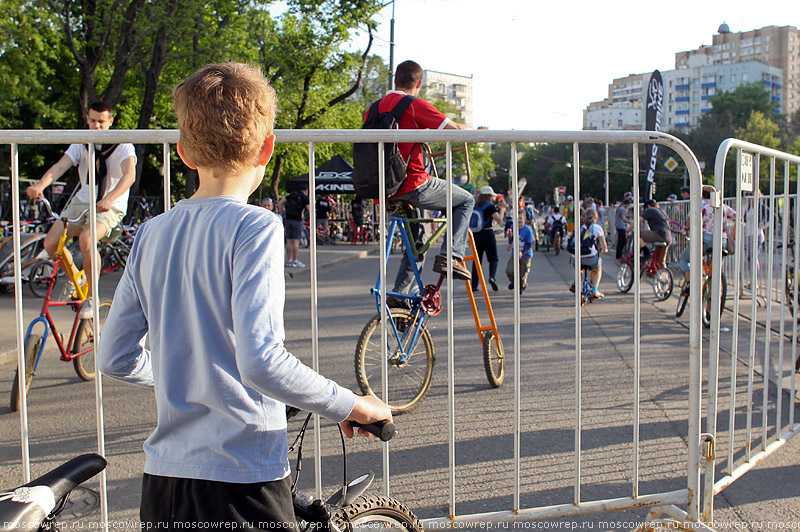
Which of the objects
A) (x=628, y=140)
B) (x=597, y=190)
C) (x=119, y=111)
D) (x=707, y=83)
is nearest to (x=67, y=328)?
(x=628, y=140)

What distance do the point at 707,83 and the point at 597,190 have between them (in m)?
62.6

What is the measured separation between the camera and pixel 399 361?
194 inches

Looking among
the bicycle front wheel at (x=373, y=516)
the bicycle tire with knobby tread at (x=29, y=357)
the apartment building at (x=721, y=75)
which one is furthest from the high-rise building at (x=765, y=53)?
the bicycle front wheel at (x=373, y=516)

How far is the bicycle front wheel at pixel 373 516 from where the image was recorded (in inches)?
86.4

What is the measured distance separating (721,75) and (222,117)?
152 metres

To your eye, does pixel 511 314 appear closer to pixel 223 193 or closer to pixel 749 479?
pixel 749 479

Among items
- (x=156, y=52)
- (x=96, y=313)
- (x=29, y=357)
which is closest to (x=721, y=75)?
(x=156, y=52)

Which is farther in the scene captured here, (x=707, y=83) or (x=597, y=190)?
(x=707, y=83)

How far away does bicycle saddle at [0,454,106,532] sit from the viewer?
4.76ft

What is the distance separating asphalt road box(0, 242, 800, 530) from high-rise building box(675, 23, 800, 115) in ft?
507

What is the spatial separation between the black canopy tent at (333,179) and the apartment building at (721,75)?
115 metres

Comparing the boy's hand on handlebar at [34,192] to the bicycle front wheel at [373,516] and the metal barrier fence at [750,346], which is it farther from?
the metal barrier fence at [750,346]

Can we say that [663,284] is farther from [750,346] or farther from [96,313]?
[96,313]

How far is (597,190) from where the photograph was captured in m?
94.7
